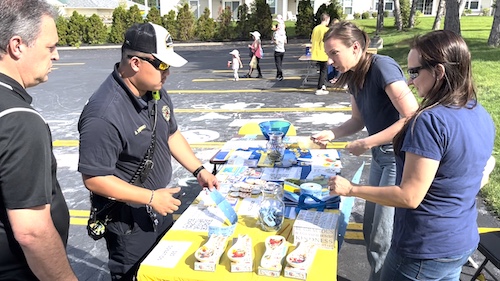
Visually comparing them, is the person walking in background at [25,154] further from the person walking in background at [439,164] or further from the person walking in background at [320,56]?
the person walking in background at [320,56]

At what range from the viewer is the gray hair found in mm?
1475

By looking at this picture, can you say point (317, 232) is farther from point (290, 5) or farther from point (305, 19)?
point (290, 5)

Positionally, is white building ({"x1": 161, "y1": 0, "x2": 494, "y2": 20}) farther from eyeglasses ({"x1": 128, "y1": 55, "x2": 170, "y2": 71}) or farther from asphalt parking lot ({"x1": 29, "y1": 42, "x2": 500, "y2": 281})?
eyeglasses ({"x1": 128, "y1": 55, "x2": 170, "y2": 71})

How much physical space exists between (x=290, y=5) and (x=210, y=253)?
4479 cm

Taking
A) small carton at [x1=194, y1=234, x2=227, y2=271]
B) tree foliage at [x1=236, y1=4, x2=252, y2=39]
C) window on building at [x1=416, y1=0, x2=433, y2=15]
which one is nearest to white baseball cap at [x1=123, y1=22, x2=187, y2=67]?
small carton at [x1=194, y1=234, x2=227, y2=271]

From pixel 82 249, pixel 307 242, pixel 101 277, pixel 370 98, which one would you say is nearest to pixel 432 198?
pixel 307 242

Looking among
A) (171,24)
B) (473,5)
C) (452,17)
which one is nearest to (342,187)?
(452,17)

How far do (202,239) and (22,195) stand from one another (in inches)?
41.4

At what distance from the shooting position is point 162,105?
103 inches

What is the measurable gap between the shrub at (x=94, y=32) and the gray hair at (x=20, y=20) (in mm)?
26340

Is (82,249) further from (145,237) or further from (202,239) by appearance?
(202,239)

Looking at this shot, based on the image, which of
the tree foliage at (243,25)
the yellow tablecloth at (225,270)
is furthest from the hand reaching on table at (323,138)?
the tree foliage at (243,25)

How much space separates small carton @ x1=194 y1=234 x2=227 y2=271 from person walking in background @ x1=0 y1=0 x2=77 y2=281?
59 cm

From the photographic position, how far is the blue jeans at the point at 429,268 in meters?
1.91
